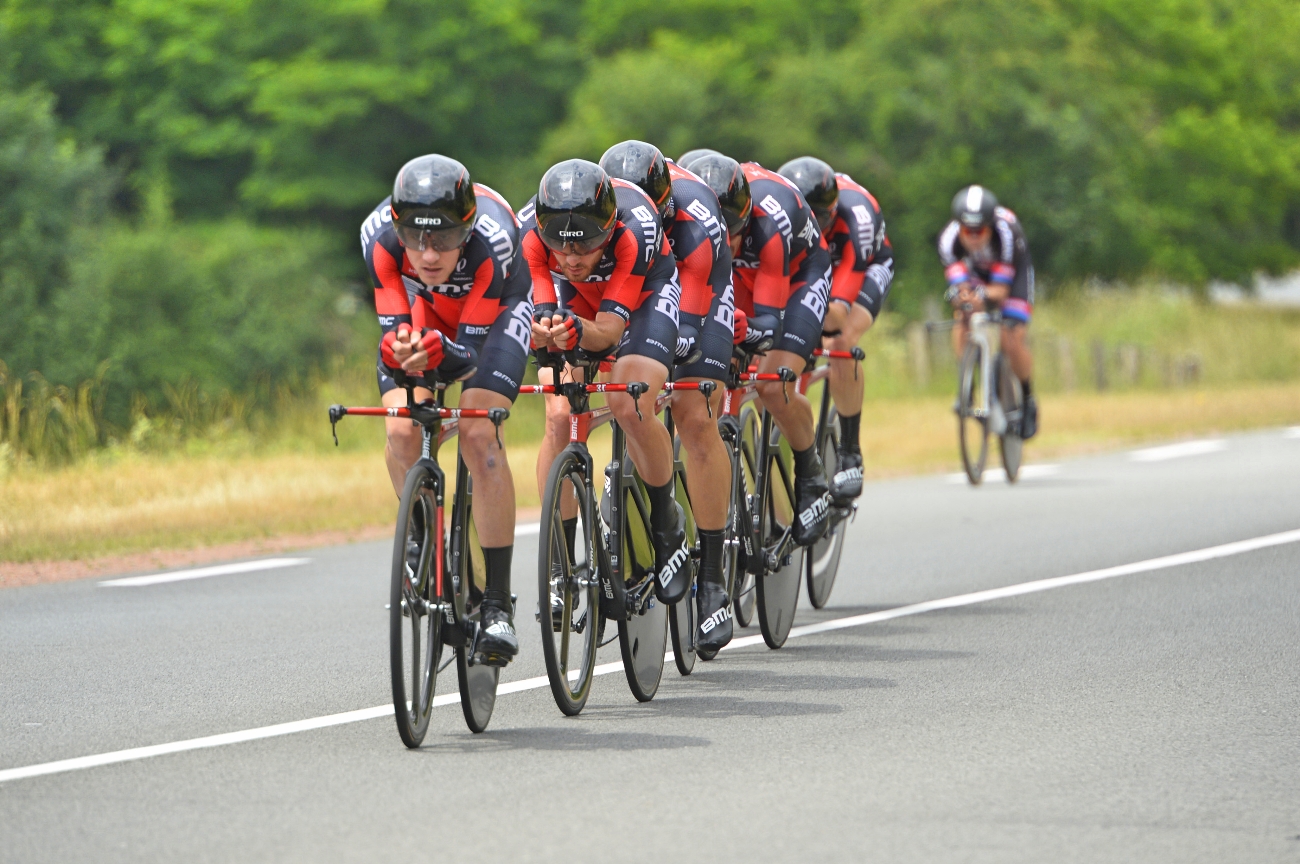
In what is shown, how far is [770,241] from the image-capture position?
8.62 meters

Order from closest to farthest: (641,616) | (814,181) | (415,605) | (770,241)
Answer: (415,605), (641,616), (770,241), (814,181)

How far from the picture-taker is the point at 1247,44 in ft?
143

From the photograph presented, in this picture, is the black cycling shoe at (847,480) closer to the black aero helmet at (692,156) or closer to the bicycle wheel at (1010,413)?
the black aero helmet at (692,156)

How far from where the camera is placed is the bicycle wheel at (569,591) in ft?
21.7

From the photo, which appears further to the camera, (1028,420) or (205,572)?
(1028,420)

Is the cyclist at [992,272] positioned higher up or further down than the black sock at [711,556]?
higher up

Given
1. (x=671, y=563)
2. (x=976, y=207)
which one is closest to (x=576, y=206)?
(x=671, y=563)

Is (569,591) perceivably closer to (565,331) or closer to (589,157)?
(565,331)

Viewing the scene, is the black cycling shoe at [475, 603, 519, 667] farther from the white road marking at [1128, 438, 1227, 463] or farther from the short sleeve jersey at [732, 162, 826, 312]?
the white road marking at [1128, 438, 1227, 463]

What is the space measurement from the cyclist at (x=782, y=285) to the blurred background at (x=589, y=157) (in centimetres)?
852

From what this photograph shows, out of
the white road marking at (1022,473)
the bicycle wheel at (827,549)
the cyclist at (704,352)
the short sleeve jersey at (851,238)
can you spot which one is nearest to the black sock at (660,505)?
the cyclist at (704,352)

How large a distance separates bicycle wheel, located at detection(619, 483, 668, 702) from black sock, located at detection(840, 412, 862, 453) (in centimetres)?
300

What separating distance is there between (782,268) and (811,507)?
1.11m

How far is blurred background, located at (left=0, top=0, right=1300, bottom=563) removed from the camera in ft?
73.3
